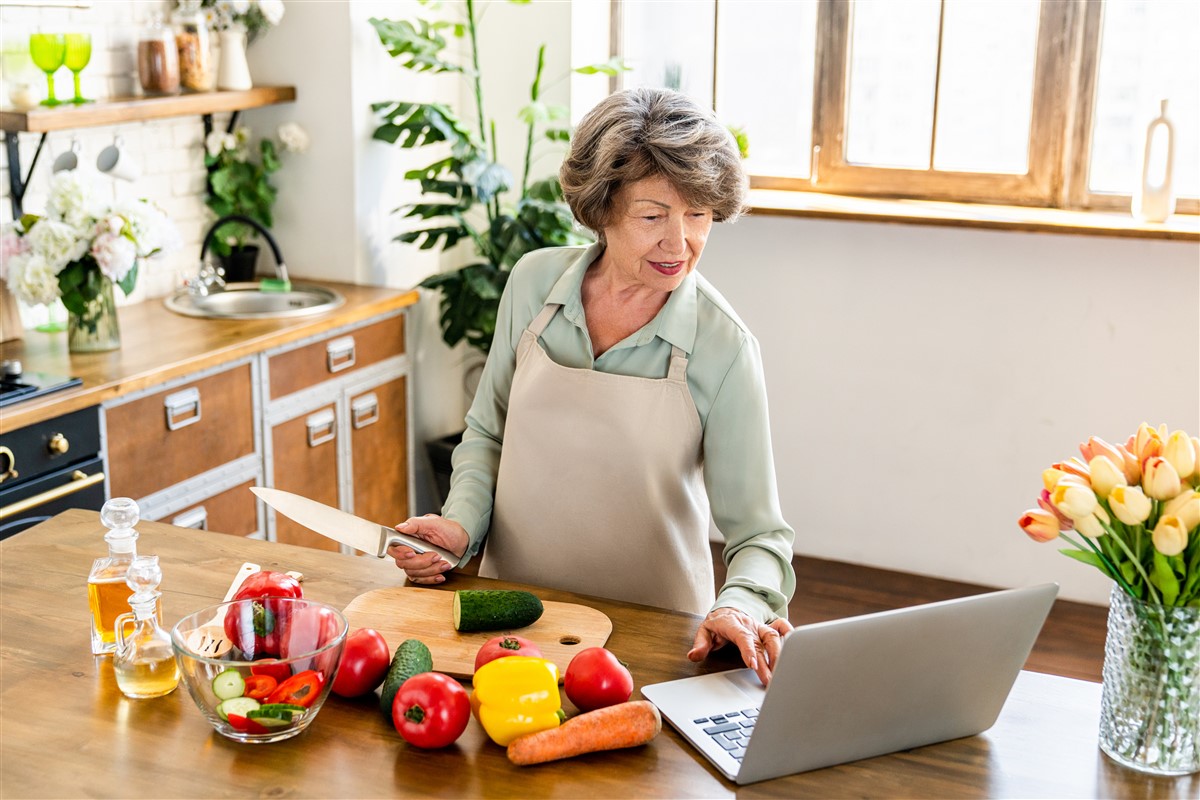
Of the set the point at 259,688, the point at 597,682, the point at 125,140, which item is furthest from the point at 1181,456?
the point at 125,140

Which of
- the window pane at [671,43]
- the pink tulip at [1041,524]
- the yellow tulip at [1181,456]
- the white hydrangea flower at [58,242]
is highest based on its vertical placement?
the window pane at [671,43]

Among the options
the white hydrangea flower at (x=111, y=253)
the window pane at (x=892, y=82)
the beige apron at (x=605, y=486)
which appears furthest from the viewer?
the window pane at (x=892, y=82)

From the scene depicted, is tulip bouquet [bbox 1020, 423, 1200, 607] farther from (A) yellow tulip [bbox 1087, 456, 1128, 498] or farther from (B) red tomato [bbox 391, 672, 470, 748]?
(B) red tomato [bbox 391, 672, 470, 748]

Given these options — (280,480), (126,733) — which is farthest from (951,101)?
(126,733)

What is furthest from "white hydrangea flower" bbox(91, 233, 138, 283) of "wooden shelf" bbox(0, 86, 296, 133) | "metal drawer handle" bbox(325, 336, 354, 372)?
"metal drawer handle" bbox(325, 336, 354, 372)

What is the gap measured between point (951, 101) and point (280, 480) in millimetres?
2429

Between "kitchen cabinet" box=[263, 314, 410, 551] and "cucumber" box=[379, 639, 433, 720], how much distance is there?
2.06 m

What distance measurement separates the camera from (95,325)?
3.14 m

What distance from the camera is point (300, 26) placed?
156 inches

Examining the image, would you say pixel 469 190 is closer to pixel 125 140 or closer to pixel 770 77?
pixel 125 140

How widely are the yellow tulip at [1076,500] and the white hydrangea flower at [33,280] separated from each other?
2.48 meters

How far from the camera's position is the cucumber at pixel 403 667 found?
57.1 inches

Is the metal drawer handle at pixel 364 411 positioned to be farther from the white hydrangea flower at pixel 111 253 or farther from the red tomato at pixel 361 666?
the red tomato at pixel 361 666

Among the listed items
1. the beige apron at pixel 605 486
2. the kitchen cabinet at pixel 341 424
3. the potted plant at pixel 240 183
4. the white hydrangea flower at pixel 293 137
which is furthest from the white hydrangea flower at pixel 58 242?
the beige apron at pixel 605 486
